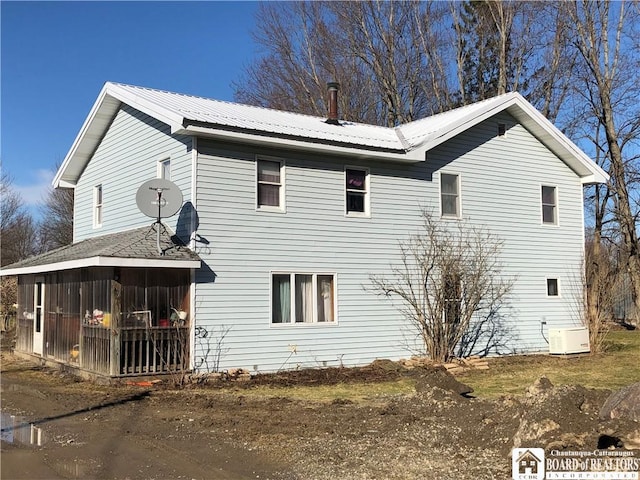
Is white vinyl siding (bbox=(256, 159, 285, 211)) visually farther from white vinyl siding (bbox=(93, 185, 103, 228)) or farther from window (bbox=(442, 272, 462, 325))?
white vinyl siding (bbox=(93, 185, 103, 228))

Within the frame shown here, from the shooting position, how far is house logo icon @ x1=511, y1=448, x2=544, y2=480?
6.07 meters

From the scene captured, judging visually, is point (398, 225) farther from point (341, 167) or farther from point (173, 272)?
point (173, 272)

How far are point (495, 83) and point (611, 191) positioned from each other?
7.65m

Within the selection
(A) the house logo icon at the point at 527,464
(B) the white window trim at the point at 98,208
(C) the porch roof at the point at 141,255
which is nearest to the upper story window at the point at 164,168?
(C) the porch roof at the point at 141,255

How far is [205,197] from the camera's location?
13.1m

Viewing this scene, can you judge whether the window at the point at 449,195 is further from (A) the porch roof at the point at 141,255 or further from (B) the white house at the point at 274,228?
(A) the porch roof at the point at 141,255

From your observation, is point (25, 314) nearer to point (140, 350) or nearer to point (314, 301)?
point (140, 350)

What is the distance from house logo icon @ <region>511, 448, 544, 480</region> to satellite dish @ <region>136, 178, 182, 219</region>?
8.51 meters

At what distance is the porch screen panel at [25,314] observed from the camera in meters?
17.4

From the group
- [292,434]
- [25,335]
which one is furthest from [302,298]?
[25,335]

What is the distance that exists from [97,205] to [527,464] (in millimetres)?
14355

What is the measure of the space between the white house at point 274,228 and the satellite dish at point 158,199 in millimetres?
341

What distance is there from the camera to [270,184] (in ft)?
46.6

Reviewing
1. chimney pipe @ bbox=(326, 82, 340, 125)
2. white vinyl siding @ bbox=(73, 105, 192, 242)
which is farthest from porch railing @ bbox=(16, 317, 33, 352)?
chimney pipe @ bbox=(326, 82, 340, 125)
